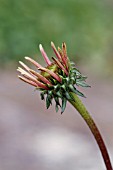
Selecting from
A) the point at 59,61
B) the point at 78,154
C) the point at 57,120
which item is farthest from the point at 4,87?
the point at 59,61

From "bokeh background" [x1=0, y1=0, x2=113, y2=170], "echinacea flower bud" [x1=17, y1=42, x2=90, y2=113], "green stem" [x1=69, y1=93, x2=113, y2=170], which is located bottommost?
"green stem" [x1=69, y1=93, x2=113, y2=170]

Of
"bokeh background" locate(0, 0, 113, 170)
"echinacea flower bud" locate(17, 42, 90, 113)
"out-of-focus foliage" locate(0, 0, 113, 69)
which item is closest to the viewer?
"echinacea flower bud" locate(17, 42, 90, 113)

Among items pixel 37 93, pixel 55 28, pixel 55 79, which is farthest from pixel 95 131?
pixel 55 28

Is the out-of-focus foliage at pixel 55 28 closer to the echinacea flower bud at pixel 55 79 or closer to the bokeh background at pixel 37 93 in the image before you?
the bokeh background at pixel 37 93

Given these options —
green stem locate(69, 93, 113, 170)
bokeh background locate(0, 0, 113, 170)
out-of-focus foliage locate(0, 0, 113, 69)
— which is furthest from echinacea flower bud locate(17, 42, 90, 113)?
out-of-focus foliage locate(0, 0, 113, 69)

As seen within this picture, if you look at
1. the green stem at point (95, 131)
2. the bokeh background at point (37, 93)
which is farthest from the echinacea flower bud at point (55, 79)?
the bokeh background at point (37, 93)

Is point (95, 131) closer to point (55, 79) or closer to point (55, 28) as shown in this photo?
point (55, 79)

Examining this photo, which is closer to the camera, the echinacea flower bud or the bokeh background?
the echinacea flower bud

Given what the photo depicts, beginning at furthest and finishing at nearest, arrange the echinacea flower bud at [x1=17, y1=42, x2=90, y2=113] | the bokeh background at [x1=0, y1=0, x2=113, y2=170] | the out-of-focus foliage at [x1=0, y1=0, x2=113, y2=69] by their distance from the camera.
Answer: the out-of-focus foliage at [x1=0, y1=0, x2=113, y2=69] < the bokeh background at [x1=0, y1=0, x2=113, y2=170] < the echinacea flower bud at [x1=17, y1=42, x2=90, y2=113]

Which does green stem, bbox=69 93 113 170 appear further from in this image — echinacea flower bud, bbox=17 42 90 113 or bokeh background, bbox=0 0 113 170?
bokeh background, bbox=0 0 113 170
